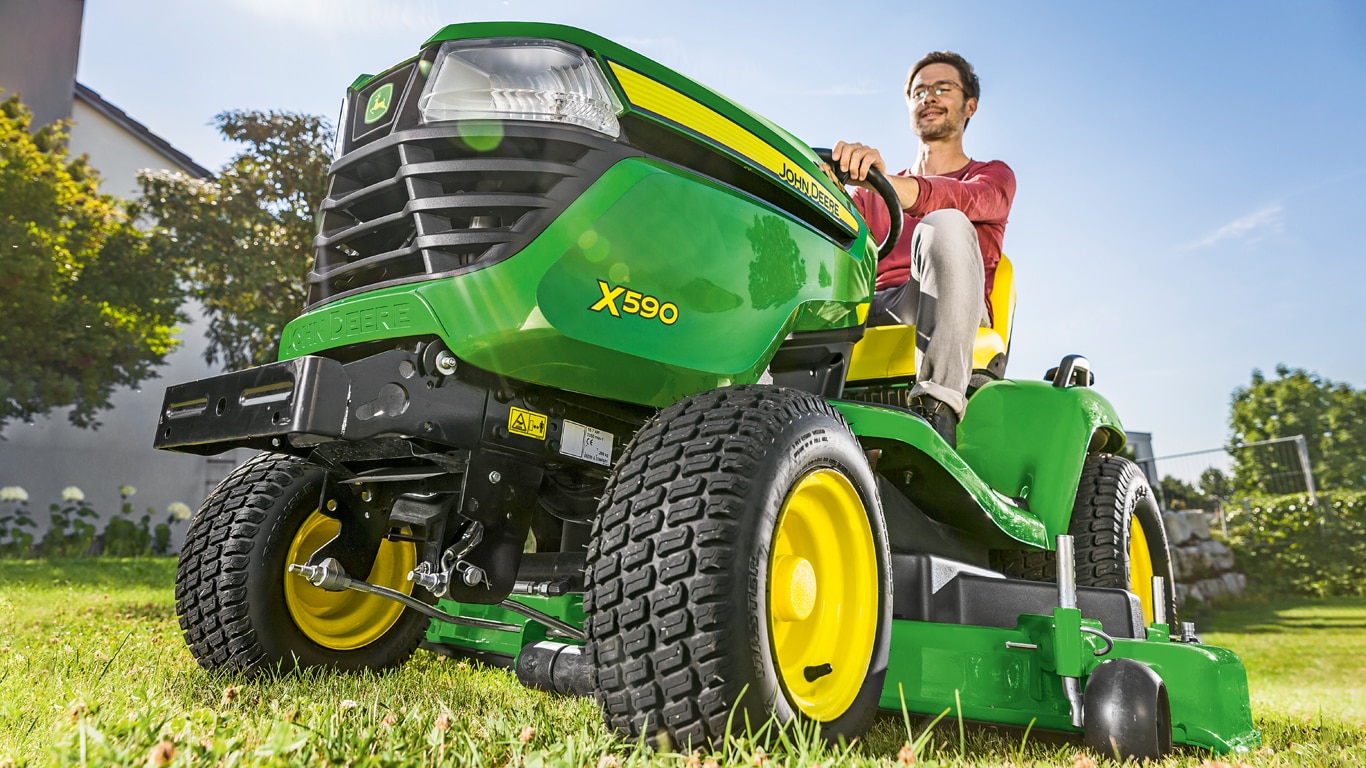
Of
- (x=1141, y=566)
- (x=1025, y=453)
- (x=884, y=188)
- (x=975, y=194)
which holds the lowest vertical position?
(x=1141, y=566)

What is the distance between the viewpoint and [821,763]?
146 centimetres

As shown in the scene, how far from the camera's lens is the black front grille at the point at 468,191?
1774mm

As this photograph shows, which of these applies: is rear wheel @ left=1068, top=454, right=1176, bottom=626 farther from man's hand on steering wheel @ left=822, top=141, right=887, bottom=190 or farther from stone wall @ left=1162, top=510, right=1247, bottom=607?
stone wall @ left=1162, top=510, right=1247, bottom=607

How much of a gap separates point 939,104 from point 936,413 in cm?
165

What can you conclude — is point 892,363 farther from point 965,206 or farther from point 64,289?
point 64,289

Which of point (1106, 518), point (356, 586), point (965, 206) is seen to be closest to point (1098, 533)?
point (1106, 518)

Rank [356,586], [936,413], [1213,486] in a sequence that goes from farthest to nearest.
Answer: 1. [1213,486]
2. [936,413]
3. [356,586]

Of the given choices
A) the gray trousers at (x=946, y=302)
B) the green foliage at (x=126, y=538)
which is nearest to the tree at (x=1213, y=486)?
the gray trousers at (x=946, y=302)

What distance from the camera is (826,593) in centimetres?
197

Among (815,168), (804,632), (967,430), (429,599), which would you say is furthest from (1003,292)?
(429,599)

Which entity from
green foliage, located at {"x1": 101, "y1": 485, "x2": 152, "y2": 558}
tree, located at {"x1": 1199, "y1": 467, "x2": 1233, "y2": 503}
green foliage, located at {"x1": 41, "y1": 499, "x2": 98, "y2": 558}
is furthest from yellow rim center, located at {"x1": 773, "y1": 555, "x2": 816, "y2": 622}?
tree, located at {"x1": 1199, "y1": 467, "x2": 1233, "y2": 503}

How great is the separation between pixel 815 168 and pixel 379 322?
126 cm

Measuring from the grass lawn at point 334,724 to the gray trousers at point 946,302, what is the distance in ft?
3.16

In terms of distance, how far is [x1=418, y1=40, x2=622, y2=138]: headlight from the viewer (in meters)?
1.84
